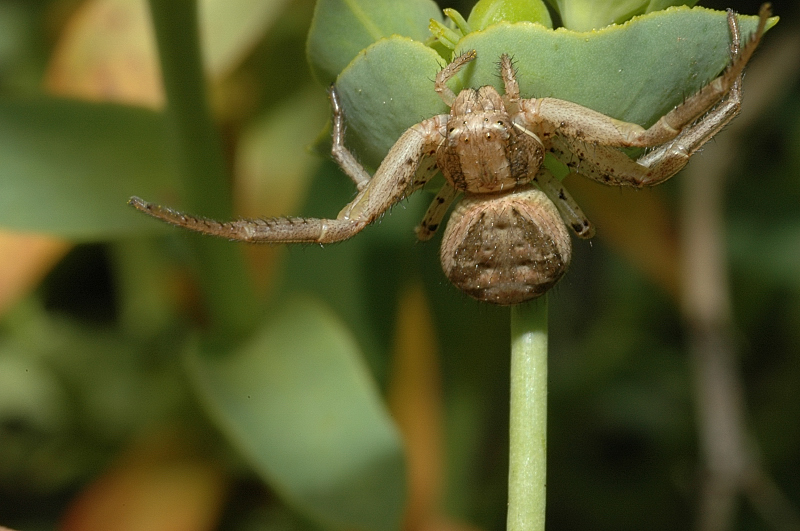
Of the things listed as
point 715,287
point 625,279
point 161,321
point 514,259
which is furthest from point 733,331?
point 161,321

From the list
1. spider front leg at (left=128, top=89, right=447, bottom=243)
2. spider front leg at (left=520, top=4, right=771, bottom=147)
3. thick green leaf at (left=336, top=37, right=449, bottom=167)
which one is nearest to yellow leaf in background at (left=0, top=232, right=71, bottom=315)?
spider front leg at (left=128, top=89, right=447, bottom=243)

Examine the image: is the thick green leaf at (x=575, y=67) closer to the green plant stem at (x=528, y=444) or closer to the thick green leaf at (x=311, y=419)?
the green plant stem at (x=528, y=444)

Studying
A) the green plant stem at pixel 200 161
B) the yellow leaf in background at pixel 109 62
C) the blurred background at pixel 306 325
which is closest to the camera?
the green plant stem at pixel 200 161

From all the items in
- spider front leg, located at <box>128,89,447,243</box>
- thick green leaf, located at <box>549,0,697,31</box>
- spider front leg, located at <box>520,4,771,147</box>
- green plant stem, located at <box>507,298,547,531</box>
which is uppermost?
thick green leaf, located at <box>549,0,697,31</box>

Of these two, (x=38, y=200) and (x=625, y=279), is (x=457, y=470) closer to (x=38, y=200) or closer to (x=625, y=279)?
(x=625, y=279)

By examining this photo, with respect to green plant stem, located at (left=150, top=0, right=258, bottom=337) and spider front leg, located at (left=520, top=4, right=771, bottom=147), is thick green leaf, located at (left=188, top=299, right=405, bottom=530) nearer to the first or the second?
green plant stem, located at (left=150, top=0, right=258, bottom=337)

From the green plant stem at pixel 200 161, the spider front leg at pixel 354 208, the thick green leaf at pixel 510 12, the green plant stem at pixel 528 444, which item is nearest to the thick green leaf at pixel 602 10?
the thick green leaf at pixel 510 12

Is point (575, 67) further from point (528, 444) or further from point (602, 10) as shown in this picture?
point (528, 444)
